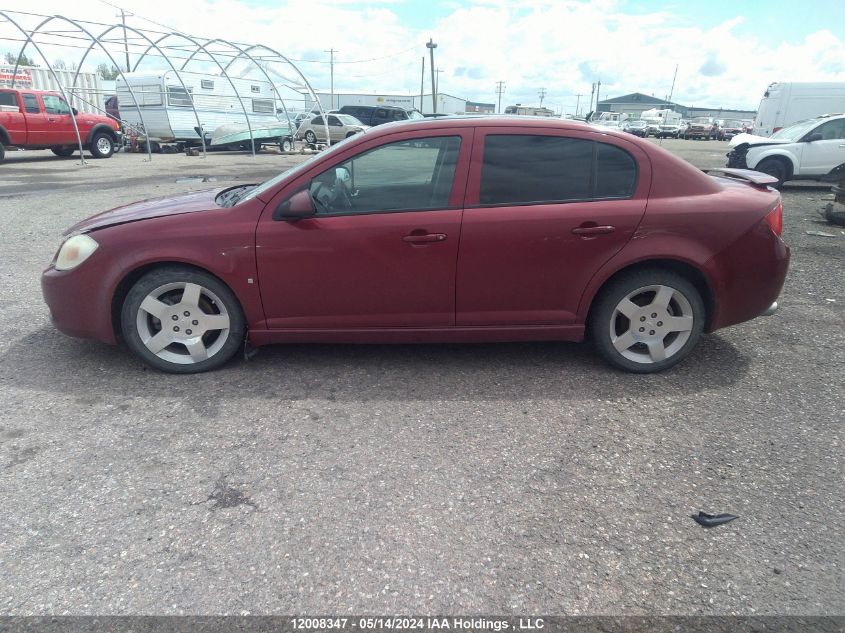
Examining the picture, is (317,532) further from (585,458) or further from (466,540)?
(585,458)

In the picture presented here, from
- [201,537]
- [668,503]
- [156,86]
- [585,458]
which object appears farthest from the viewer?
[156,86]

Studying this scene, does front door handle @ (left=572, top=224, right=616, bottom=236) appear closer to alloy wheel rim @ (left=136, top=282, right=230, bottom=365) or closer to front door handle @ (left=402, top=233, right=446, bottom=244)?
front door handle @ (left=402, top=233, right=446, bottom=244)

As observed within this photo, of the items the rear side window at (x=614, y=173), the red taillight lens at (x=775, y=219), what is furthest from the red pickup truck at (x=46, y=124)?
the red taillight lens at (x=775, y=219)

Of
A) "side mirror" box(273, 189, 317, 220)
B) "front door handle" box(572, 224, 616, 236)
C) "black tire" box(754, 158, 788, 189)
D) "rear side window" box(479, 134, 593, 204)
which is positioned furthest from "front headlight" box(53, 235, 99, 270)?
"black tire" box(754, 158, 788, 189)

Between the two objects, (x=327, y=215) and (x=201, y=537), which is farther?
(x=327, y=215)

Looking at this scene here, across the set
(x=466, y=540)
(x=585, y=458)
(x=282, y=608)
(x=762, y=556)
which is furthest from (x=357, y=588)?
(x=762, y=556)

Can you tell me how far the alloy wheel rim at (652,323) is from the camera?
12.4 feet

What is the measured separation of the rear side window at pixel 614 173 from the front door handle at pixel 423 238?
3.36 feet

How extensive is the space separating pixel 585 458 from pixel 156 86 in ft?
79.0

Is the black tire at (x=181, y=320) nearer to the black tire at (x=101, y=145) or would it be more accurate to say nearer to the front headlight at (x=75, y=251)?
the front headlight at (x=75, y=251)

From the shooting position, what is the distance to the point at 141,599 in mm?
2094

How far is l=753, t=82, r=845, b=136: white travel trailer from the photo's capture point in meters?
19.1

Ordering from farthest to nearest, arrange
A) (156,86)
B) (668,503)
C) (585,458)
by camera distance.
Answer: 1. (156,86)
2. (585,458)
3. (668,503)

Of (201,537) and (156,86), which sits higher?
(156,86)
